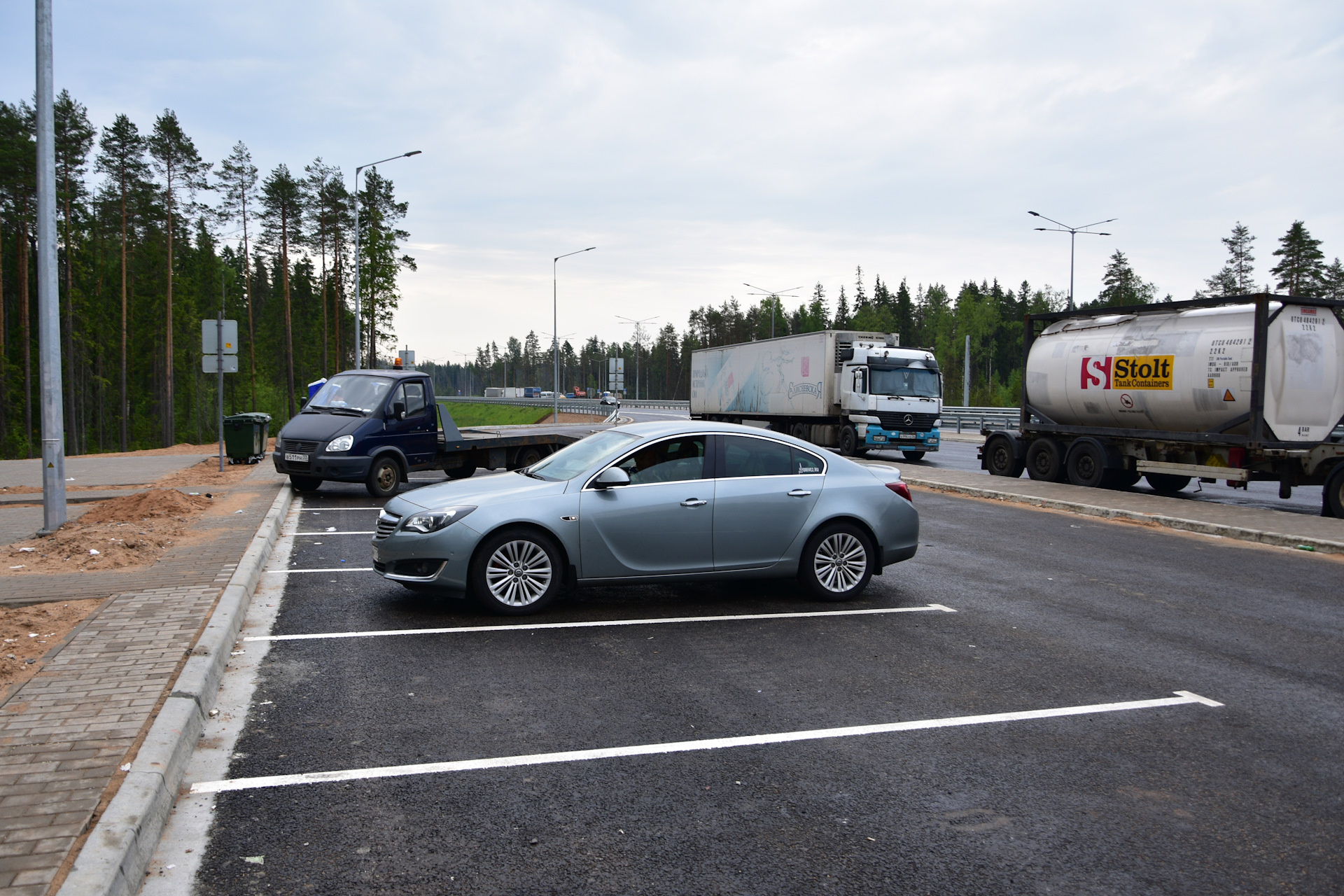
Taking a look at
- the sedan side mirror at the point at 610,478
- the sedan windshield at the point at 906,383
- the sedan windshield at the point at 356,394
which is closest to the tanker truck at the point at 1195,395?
the sedan windshield at the point at 906,383

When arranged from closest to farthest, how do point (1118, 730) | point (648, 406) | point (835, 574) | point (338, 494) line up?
1. point (1118, 730)
2. point (835, 574)
3. point (338, 494)
4. point (648, 406)

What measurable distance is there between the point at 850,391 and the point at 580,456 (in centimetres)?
1902

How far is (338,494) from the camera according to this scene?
16281 mm

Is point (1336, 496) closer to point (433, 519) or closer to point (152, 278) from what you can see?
point (433, 519)

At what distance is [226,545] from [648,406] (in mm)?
90496

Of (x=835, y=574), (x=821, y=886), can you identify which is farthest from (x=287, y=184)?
(x=821, y=886)

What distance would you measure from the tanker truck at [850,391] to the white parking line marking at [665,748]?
1866 centimetres

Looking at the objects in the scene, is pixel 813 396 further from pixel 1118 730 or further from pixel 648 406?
pixel 648 406

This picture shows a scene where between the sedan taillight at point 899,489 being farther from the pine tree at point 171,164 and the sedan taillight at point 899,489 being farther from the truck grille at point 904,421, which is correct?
the pine tree at point 171,164

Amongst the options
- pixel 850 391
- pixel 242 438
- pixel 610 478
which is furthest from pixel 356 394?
pixel 850 391

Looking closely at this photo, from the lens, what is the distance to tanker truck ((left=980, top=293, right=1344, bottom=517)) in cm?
1489

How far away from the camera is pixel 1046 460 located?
19.5 metres

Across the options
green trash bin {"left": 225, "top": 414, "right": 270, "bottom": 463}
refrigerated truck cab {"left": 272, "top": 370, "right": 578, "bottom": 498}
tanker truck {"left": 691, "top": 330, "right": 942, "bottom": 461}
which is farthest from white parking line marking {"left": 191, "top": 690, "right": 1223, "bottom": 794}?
green trash bin {"left": 225, "top": 414, "right": 270, "bottom": 463}

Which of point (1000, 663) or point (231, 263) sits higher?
point (231, 263)
